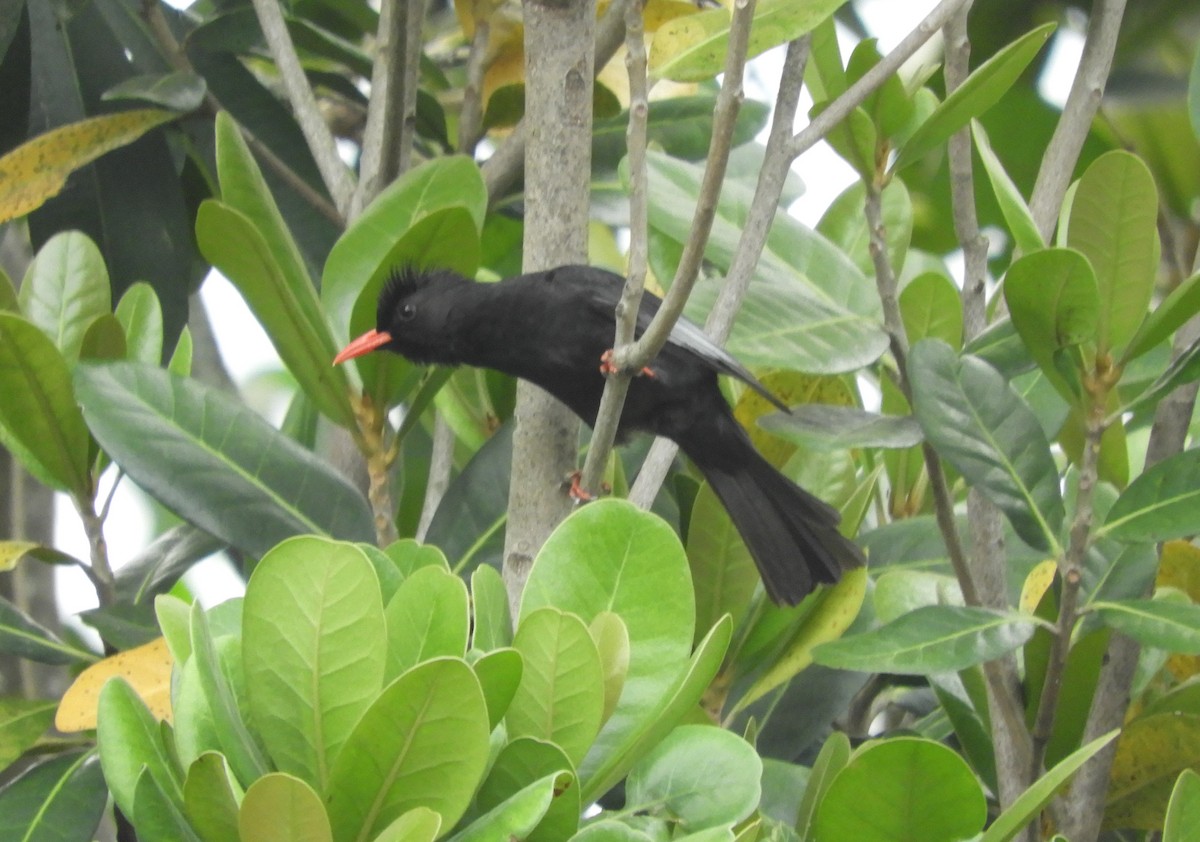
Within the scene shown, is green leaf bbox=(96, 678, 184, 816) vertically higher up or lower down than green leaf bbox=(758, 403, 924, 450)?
lower down

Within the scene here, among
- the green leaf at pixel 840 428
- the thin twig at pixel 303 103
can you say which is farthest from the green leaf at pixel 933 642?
the thin twig at pixel 303 103

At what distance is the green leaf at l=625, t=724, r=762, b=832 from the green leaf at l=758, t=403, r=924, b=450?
Answer: 623mm

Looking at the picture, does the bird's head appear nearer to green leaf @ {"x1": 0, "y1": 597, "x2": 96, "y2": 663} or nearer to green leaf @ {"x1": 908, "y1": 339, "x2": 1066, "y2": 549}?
green leaf @ {"x1": 0, "y1": 597, "x2": 96, "y2": 663}

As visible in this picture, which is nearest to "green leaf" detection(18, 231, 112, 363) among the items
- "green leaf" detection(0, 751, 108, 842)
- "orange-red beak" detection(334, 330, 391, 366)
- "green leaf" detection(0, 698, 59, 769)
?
"orange-red beak" detection(334, 330, 391, 366)

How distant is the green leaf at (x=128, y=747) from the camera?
1.27 meters

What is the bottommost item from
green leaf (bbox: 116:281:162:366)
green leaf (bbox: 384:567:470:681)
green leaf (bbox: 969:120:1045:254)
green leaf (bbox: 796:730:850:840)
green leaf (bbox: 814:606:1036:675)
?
green leaf (bbox: 796:730:850:840)

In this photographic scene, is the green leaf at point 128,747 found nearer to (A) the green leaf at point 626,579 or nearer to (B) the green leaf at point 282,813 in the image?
(B) the green leaf at point 282,813

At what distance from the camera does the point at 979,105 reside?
1.97 meters

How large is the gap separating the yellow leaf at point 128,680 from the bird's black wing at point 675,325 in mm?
881

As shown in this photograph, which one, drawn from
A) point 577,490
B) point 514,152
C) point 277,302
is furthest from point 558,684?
point 514,152

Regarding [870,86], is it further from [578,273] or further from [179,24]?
[179,24]

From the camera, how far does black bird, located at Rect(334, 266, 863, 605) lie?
2.33m

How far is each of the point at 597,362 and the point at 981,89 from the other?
4.76 feet

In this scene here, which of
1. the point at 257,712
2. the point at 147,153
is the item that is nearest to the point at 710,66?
the point at 257,712
